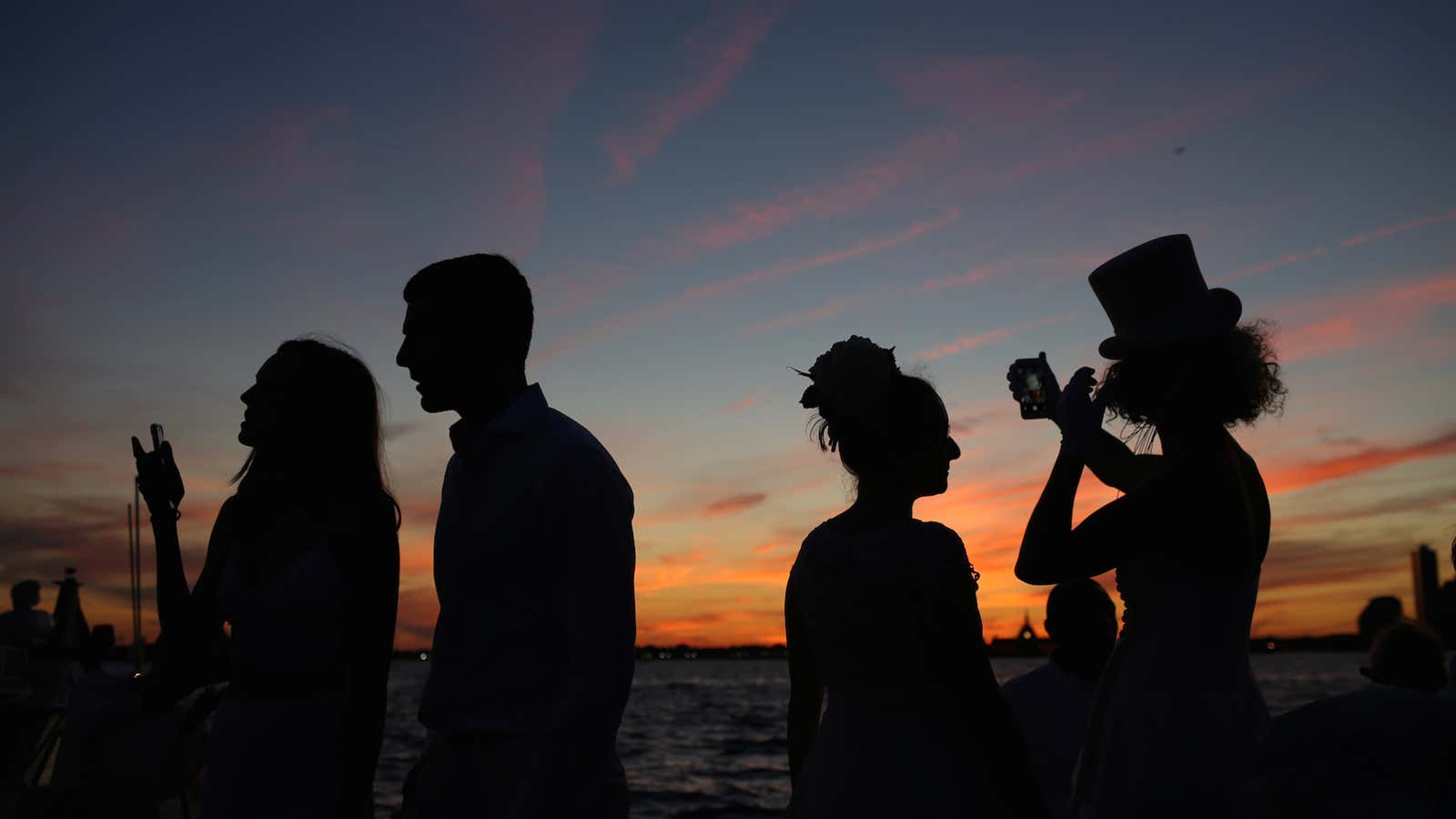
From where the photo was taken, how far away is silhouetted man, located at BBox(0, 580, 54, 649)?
1266 centimetres

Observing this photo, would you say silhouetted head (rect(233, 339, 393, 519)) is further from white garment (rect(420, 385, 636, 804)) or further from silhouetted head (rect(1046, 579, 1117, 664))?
silhouetted head (rect(1046, 579, 1117, 664))

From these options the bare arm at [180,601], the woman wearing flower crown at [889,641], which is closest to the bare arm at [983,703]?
the woman wearing flower crown at [889,641]

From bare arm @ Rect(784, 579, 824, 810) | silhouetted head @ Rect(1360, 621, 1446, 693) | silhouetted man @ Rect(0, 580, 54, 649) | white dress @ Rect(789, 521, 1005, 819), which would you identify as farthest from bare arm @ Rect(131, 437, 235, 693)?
silhouetted man @ Rect(0, 580, 54, 649)

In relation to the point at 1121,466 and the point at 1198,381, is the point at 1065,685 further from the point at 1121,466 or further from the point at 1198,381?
the point at 1198,381

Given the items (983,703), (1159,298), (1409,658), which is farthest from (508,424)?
(1409,658)

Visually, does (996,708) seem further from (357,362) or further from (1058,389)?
(357,362)

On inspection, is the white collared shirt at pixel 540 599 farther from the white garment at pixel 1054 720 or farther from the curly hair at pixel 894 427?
the white garment at pixel 1054 720

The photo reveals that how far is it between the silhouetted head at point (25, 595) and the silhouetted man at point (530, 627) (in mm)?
12521

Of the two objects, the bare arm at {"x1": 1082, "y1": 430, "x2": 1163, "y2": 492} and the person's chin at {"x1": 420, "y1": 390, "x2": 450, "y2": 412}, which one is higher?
the person's chin at {"x1": 420, "y1": 390, "x2": 450, "y2": 412}

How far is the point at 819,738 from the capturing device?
11.6 ft

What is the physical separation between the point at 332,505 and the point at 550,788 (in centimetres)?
155

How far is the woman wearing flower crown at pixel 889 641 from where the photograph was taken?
10.6 feet

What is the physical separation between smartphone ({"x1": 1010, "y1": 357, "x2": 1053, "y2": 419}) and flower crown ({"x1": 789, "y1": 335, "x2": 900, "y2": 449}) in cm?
41

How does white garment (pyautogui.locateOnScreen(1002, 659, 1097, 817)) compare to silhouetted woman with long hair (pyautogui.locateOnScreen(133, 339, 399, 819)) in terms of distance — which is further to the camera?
white garment (pyautogui.locateOnScreen(1002, 659, 1097, 817))
